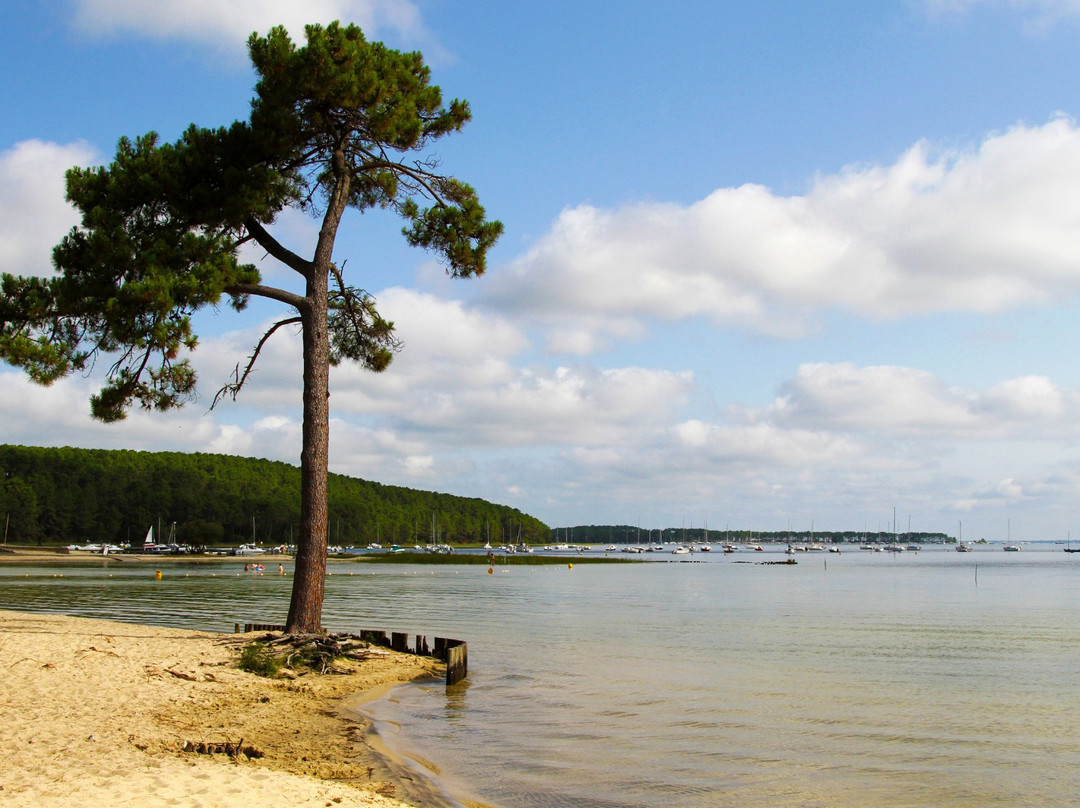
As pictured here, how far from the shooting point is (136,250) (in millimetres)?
17859

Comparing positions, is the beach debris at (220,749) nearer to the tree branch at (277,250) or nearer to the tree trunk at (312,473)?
the tree trunk at (312,473)

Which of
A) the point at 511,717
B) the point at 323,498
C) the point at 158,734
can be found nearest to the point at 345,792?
the point at 158,734

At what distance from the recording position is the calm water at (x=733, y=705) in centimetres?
1228

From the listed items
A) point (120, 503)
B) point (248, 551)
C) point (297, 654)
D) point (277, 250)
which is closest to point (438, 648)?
point (297, 654)

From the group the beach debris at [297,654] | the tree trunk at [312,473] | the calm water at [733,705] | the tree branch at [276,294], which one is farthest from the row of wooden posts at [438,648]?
the tree branch at [276,294]

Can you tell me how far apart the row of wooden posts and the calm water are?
475mm

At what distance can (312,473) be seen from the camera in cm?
1859

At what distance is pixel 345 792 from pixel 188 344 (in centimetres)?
1088

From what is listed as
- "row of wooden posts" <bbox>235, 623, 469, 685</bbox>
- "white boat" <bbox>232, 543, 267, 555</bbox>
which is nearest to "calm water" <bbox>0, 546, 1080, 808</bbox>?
"row of wooden posts" <bbox>235, 623, 469, 685</bbox>

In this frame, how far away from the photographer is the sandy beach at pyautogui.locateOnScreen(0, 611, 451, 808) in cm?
872

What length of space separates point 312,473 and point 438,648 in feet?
20.1

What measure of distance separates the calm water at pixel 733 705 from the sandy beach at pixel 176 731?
1.23m

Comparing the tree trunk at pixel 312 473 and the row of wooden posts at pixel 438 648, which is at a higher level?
the tree trunk at pixel 312 473

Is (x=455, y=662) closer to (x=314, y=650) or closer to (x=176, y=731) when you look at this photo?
(x=314, y=650)
